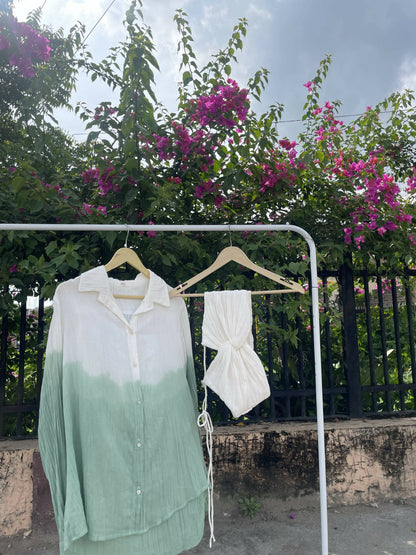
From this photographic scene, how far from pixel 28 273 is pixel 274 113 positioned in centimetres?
233

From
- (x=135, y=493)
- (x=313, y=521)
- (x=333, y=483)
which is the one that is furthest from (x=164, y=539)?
(x=333, y=483)

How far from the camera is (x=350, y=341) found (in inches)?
135

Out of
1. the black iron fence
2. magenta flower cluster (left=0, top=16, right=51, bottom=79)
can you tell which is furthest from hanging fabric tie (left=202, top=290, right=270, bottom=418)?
magenta flower cluster (left=0, top=16, right=51, bottom=79)

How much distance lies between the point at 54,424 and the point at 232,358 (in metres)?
0.86

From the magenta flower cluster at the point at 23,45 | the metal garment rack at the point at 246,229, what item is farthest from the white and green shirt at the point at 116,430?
the magenta flower cluster at the point at 23,45

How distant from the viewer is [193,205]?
3232 millimetres

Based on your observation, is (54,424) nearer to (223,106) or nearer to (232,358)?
(232,358)

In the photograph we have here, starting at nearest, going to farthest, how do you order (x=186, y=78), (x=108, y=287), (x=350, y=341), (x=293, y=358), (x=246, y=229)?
(x=108, y=287) < (x=246, y=229) < (x=186, y=78) < (x=350, y=341) < (x=293, y=358)

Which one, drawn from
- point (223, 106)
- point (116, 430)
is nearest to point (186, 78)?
point (223, 106)

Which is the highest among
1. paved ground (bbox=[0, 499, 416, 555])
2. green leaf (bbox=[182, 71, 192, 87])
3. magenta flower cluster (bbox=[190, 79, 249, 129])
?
green leaf (bbox=[182, 71, 192, 87])

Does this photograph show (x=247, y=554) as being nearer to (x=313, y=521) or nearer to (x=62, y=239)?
(x=313, y=521)

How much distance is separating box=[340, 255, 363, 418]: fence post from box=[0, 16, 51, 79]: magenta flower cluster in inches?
117

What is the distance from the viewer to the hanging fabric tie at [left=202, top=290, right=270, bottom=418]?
182cm

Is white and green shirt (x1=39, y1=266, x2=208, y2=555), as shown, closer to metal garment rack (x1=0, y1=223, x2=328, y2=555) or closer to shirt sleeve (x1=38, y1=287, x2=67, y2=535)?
shirt sleeve (x1=38, y1=287, x2=67, y2=535)
